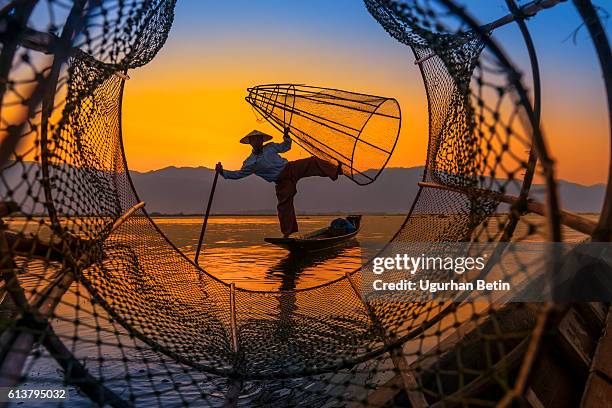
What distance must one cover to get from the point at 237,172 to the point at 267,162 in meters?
1.01

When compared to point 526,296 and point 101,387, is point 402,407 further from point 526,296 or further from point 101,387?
point 101,387

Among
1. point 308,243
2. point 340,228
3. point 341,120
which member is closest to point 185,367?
point 341,120

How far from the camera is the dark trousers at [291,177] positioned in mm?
10080

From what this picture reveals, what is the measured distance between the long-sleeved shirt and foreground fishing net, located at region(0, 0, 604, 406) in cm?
452

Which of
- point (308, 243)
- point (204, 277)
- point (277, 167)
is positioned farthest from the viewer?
point (308, 243)

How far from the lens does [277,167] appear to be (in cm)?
1105

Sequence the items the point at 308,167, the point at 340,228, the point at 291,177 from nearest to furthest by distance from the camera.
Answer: the point at 308,167
the point at 291,177
the point at 340,228

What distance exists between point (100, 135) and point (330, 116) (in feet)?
13.7

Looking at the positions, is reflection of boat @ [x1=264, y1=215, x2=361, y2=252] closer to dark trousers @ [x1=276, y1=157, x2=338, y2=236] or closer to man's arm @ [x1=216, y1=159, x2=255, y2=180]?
dark trousers @ [x1=276, y1=157, x2=338, y2=236]

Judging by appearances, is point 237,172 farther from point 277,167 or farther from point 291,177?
point 291,177

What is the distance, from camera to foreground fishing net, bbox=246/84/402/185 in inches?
289

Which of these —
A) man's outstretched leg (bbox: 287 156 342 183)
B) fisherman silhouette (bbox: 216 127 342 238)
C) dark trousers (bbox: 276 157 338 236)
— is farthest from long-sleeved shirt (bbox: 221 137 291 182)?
man's outstretched leg (bbox: 287 156 342 183)

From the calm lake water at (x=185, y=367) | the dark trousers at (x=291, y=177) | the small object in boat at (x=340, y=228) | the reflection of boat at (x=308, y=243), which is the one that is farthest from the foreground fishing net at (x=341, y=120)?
Answer: the small object in boat at (x=340, y=228)

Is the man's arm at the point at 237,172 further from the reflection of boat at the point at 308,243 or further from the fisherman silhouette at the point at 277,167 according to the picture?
the reflection of boat at the point at 308,243
